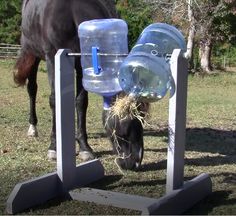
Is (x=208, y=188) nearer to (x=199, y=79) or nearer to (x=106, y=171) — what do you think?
(x=106, y=171)

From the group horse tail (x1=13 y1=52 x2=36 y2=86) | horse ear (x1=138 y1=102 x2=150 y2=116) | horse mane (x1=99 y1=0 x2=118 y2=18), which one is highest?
horse mane (x1=99 y1=0 x2=118 y2=18)

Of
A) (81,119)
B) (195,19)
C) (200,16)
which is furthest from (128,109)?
(200,16)

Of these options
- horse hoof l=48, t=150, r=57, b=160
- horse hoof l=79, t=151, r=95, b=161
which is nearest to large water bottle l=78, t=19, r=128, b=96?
horse hoof l=79, t=151, r=95, b=161

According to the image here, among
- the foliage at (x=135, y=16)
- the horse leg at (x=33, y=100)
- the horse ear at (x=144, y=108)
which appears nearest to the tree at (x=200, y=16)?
the foliage at (x=135, y=16)

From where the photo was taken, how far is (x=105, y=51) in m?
4.86

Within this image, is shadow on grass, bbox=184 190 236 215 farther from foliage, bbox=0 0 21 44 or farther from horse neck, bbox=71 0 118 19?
foliage, bbox=0 0 21 44

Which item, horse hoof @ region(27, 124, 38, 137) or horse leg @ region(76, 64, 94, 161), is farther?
horse hoof @ region(27, 124, 38, 137)

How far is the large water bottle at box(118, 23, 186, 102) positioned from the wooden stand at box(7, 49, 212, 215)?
0.33ft

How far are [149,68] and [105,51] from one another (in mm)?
629

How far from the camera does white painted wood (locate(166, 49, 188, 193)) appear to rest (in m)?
4.43

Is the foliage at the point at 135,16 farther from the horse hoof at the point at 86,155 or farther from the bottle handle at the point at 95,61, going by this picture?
the bottle handle at the point at 95,61

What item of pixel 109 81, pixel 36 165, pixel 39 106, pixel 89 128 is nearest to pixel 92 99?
pixel 39 106

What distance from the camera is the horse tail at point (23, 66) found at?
26.5 ft

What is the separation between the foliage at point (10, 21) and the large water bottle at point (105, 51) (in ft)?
87.3
